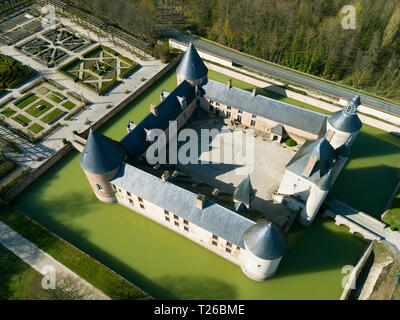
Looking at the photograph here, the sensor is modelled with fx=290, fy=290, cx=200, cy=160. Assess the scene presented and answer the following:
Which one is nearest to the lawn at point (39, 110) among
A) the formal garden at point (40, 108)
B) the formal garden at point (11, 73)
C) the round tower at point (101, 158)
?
the formal garden at point (40, 108)

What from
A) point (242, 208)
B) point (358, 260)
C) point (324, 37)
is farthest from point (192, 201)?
point (324, 37)

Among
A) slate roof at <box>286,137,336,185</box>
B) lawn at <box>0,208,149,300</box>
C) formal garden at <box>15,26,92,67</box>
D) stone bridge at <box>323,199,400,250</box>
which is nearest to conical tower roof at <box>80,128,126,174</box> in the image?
lawn at <box>0,208,149,300</box>

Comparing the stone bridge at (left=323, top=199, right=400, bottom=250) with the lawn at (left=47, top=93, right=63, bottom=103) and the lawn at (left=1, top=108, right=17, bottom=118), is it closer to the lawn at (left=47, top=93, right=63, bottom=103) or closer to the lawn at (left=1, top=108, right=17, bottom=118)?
the lawn at (left=47, top=93, right=63, bottom=103)

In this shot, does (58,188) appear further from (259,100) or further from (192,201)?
(259,100)

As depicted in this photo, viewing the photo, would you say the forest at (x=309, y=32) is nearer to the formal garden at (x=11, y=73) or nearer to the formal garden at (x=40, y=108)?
the formal garden at (x=11, y=73)

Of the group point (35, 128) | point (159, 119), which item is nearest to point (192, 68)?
point (159, 119)

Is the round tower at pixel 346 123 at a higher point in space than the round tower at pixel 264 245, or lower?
higher

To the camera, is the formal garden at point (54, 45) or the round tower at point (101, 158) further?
the formal garden at point (54, 45)
